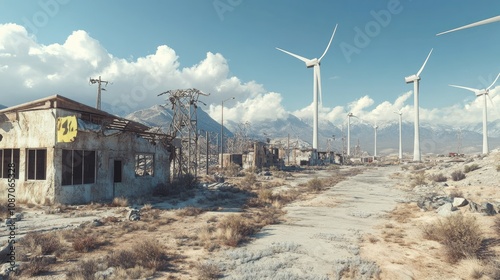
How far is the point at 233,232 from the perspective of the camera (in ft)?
33.8

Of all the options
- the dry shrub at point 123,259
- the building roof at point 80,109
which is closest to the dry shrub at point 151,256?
the dry shrub at point 123,259

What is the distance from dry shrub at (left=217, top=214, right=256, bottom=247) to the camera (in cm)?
973

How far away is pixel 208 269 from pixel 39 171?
1381 centimetres

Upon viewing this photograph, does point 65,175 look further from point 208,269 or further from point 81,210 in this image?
point 208,269

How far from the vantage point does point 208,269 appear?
24.0 feet

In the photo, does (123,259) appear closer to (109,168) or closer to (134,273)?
(134,273)

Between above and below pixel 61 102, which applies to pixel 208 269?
below

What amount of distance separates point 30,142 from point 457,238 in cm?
1978

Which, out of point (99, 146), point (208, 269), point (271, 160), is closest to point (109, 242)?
point (208, 269)

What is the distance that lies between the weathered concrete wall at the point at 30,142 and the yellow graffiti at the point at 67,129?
58 centimetres

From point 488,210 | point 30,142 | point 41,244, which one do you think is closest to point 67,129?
point 30,142

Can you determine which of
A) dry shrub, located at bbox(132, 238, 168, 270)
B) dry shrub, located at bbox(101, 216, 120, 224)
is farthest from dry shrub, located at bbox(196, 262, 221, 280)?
dry shrub, located at bbox(101, 216, 120, 224)

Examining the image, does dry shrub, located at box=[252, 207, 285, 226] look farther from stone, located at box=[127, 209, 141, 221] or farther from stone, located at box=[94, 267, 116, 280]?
stone, located at box=[94, 267, 116, 280]

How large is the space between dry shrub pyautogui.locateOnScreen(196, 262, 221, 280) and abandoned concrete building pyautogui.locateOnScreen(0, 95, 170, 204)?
421 inches
